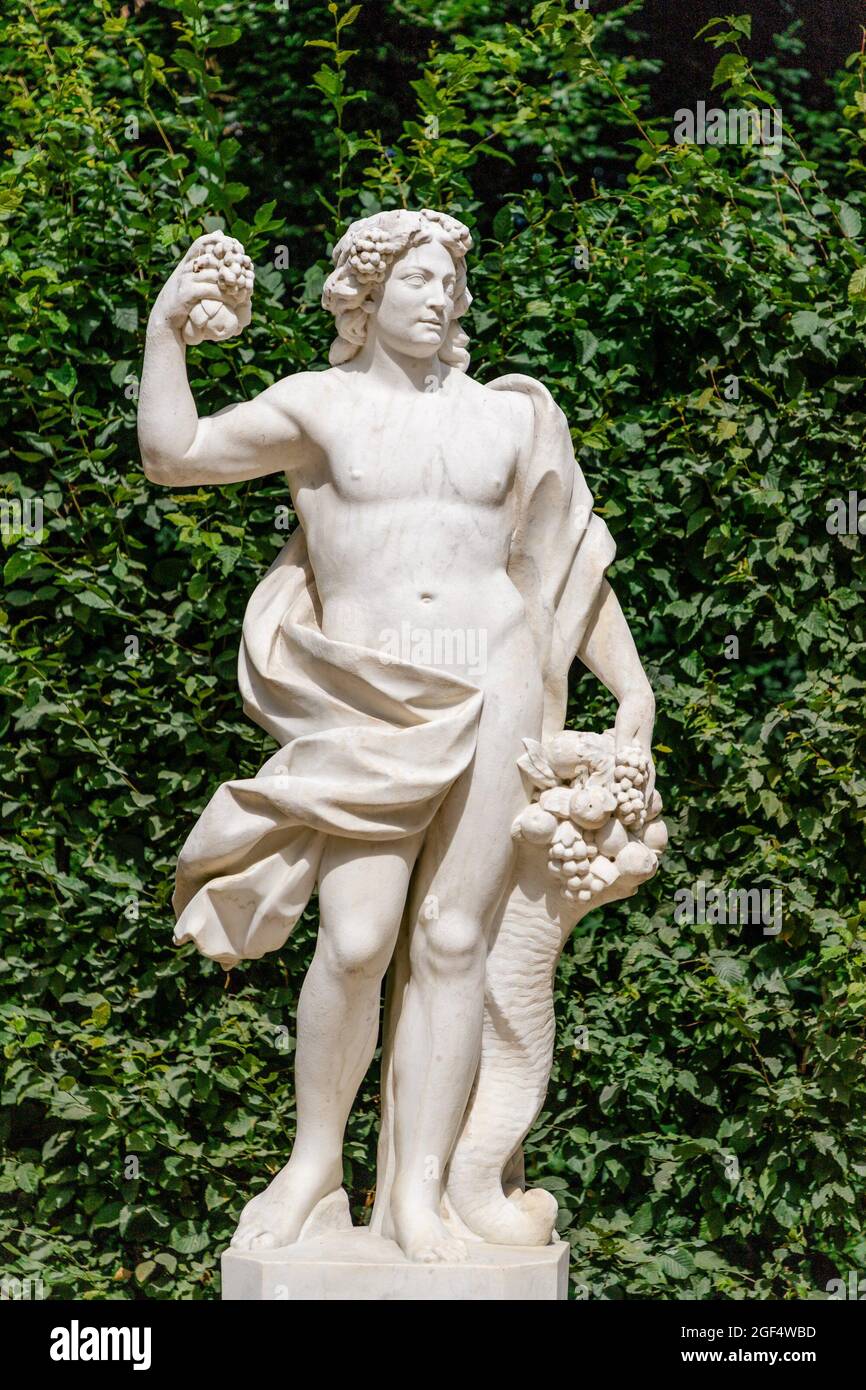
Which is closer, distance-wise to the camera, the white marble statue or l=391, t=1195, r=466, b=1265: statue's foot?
l=391, t=1195, r=466, b=1265: statue's foot

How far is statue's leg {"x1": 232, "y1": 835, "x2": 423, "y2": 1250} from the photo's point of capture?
162 inches

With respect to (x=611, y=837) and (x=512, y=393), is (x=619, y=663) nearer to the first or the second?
(x=611, y=837)

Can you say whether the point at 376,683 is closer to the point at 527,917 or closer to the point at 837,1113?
the point at 527,917

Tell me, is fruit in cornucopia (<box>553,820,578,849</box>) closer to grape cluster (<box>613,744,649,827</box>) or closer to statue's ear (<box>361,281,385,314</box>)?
grape cluster (<box>613,744,649,827</box>)

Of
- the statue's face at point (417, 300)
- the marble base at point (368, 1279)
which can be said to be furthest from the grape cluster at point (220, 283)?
the marble base at point (368, 1279)

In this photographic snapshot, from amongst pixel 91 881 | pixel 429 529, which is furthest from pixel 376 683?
pixel 91 881

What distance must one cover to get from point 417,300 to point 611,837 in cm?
116

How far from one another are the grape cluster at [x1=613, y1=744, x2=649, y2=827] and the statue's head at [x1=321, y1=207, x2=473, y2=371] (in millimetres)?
926

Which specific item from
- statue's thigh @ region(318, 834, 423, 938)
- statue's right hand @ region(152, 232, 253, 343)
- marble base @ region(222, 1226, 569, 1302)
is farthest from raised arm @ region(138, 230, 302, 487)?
marble base @ region(222, 1226, 569, 1302)

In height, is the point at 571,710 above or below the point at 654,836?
above

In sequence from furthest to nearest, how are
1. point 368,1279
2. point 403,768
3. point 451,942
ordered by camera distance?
point 451,942 → point 403,768 → point 368,1279

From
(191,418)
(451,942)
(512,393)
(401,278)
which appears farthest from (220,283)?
(451,942)

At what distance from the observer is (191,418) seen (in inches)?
166
